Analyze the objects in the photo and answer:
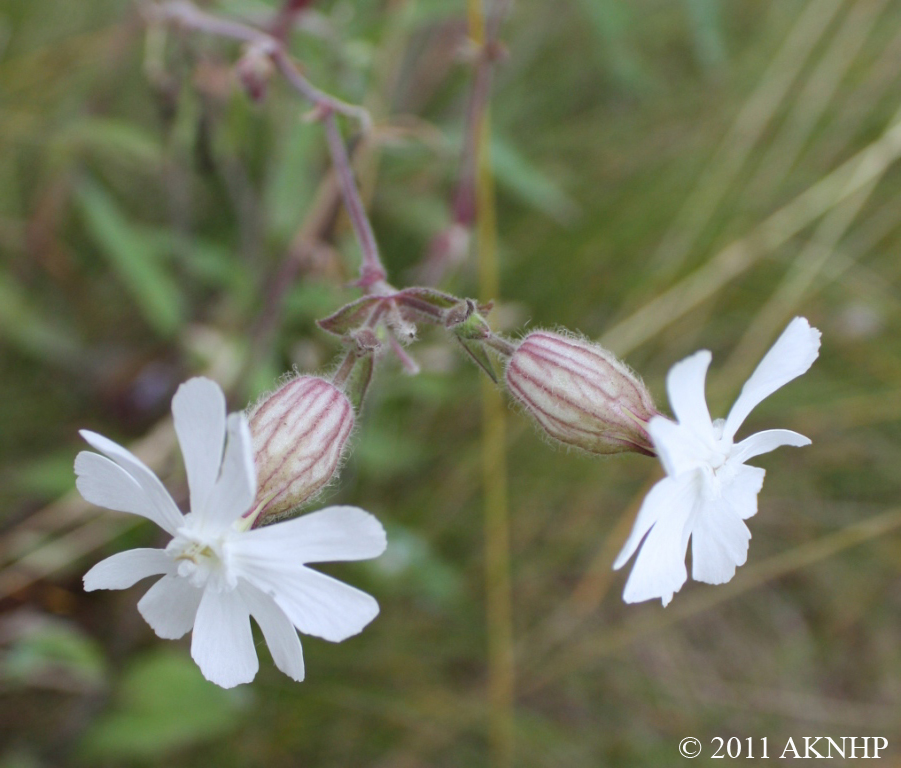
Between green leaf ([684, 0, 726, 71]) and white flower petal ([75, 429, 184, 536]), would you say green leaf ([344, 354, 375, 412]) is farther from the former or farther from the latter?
green leaf ([684, 0, 726, 71])

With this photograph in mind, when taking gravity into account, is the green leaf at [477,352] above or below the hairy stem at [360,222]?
below

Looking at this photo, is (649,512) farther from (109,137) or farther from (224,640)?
(109,137)

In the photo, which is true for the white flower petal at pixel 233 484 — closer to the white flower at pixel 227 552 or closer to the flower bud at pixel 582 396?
the white flower at pixel 227 552

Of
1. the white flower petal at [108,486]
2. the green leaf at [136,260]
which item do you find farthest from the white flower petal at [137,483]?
the green leaf at [136,260]

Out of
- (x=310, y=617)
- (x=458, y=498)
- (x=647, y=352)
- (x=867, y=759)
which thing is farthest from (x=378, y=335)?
(x=867, y=759)

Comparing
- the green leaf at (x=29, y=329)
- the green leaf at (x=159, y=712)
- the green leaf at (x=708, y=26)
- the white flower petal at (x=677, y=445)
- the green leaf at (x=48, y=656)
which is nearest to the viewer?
the white flower petal at (x=677, y=445)

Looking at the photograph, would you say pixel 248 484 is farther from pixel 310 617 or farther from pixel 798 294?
pixel 798 294
